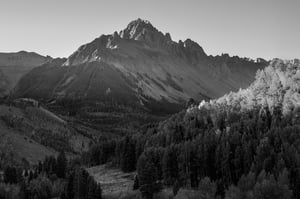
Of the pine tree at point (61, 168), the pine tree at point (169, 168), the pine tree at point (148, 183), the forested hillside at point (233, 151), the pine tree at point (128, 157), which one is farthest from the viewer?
the pine tree at point (61, 168)

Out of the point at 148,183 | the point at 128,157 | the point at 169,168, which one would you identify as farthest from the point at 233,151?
the point at 128,157

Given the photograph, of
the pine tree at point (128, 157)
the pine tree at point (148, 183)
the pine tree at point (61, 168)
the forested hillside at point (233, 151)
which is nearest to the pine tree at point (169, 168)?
the forested hillside at point (233, 151)

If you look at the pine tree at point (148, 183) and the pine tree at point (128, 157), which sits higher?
the pine tree at point (128, 157)

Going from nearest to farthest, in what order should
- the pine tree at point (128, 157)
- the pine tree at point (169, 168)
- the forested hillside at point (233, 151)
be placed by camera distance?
the forested hillside at point (233, 151)
the pine tree at point (169, 168)
the pine tree at point (128, 157)

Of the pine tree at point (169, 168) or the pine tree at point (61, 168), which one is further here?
the pine tree at point (61, 168)

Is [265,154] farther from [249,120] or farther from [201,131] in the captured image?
[201,131]

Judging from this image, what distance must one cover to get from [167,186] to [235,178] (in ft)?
80.8

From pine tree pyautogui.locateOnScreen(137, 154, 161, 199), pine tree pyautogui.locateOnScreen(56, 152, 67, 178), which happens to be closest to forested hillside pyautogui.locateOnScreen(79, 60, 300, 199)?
pine tree pyautogui.locateOnScreen(137, 154, 161, 199)

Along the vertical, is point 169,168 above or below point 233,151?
below

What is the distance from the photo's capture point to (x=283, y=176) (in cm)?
10956

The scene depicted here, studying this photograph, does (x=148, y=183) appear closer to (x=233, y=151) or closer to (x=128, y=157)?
(x=233, y=151)

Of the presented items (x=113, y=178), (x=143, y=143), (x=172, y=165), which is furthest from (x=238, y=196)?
(x=143, y=143)

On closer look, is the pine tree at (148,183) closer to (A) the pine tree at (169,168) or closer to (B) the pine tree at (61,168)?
(A) the pine tree at (169,168)

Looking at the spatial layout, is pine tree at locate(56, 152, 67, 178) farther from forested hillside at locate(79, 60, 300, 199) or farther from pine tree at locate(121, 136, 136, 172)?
pine tree at locate(121, 136, 136, 172)
